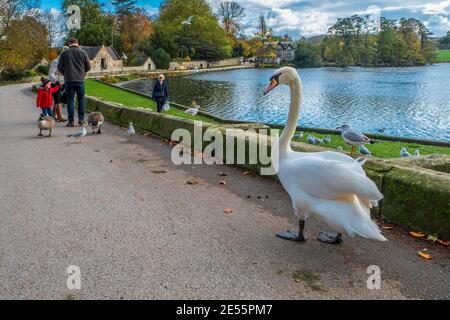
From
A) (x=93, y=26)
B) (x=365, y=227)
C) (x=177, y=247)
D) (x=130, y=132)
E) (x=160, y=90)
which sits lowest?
(x=177, y=247)

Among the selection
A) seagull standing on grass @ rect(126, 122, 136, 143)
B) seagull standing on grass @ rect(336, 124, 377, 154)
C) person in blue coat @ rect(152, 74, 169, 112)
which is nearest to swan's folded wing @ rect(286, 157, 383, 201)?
seagull standing on grass @ rect(336, 124, 377, 154)

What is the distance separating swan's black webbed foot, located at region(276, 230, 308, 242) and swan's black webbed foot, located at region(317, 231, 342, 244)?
0.17 m

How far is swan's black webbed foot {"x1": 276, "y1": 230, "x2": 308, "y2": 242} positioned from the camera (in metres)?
4.51

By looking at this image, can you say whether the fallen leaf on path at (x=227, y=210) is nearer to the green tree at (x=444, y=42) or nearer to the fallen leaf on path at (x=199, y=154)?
the fallen leaf on path at (x=199, y=154)

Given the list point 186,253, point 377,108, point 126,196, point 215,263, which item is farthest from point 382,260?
point 377,108

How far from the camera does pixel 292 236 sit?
458 cm

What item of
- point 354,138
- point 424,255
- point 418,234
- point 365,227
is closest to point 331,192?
point 365,227

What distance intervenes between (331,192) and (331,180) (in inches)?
4.7

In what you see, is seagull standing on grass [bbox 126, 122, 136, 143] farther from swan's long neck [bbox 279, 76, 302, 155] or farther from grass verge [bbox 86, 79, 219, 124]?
grass verge [bbox 86, 79, 219, 124]

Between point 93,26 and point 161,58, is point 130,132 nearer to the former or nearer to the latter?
point 161,58

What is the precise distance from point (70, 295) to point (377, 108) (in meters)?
32.8

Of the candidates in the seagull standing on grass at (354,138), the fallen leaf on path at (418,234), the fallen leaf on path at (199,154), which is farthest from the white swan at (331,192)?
the seagull standing on grass at (354,138)

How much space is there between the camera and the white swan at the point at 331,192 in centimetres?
382

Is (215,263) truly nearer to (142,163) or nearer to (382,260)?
(382,260)
